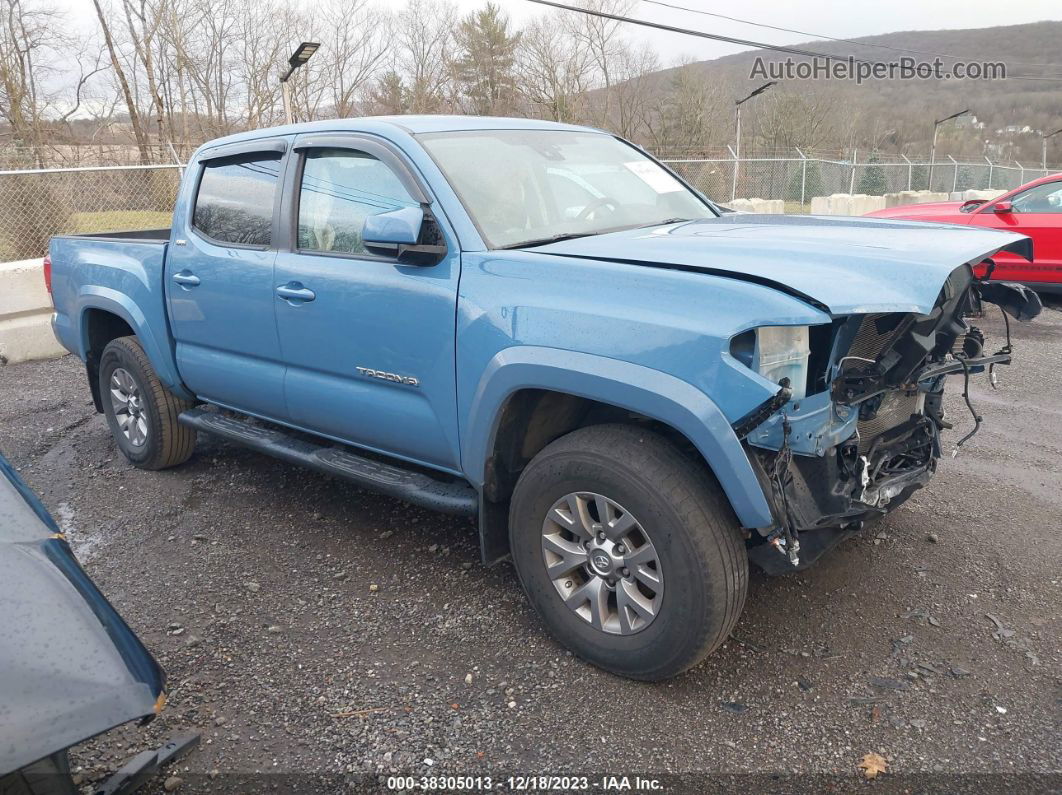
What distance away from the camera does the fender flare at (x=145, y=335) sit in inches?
181

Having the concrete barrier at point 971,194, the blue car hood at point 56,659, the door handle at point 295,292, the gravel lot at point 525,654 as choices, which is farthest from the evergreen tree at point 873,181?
the blue car hood at point 56,659

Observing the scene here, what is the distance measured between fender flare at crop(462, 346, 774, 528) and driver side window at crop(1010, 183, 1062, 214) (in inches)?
331

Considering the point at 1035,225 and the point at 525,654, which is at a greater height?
the point at 1035,225

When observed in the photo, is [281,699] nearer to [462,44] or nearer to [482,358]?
[482,358]

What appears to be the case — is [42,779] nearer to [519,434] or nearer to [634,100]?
[519,434]

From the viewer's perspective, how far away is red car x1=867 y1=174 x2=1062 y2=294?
8773 millimetres

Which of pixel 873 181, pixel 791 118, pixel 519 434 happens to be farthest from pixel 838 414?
pixel 791 118

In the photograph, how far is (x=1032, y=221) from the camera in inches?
354

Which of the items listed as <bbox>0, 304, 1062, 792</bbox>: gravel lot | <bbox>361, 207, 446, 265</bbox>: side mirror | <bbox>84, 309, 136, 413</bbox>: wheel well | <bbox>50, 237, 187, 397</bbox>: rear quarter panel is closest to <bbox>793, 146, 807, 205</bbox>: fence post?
<bbox>0, 304, 1062, 792</bbox>: gravel lot

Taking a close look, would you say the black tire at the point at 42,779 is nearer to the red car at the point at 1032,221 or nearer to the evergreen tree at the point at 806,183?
the red car at the point at 1032,221

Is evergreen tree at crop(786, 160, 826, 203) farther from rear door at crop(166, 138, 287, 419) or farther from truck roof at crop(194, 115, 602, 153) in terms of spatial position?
rear door at crop(166, 138, 287, 419)

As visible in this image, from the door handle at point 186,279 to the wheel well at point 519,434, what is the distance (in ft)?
6.84

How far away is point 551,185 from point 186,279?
2.00 metres

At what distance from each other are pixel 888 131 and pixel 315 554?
50791 mm
